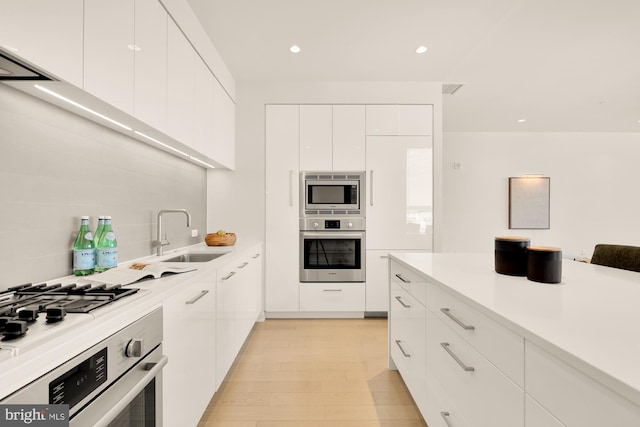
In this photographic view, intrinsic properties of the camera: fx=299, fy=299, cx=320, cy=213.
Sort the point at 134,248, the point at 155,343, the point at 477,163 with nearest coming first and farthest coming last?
1. the point at 155,343
2. the point at 134,248
3. the point at 477,163

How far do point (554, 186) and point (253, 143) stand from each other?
219 inches

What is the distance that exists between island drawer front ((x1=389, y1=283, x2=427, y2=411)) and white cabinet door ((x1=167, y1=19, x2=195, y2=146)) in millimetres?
1745

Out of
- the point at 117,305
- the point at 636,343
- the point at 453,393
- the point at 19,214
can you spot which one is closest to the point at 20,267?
the point at 19,214

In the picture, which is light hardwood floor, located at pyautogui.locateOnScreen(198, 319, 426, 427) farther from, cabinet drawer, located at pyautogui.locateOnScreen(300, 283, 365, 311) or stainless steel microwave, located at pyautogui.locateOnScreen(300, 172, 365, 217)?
stainless steel microwave, located at pyautogui.locateOnScreen(300, 172, 365, 217)

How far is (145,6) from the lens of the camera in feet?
5.03

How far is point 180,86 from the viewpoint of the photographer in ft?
6.40

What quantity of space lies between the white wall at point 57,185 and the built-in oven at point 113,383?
2.02 feet

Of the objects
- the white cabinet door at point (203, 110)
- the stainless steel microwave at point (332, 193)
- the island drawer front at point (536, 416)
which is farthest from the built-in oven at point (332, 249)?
the island drawer front at point (536, 416)

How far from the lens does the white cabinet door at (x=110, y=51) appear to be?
3.77ft

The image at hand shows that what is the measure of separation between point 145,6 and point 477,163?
5.55 m

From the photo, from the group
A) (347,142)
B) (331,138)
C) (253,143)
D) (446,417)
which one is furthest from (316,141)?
(446,417)

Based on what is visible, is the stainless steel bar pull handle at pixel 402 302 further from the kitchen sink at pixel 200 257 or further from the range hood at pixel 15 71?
the range hood at pixel 15 71

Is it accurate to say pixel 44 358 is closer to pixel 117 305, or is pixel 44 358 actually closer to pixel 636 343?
pixel 117 305

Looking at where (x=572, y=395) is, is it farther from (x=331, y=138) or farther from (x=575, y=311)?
(x=331, y=138)
